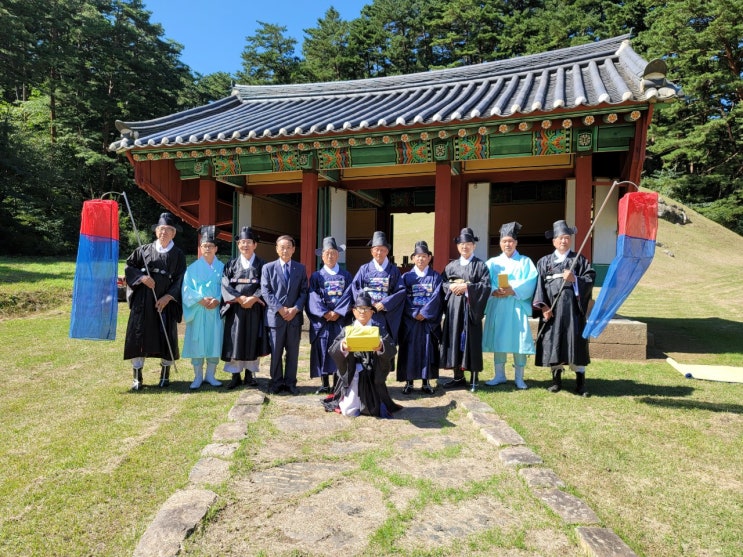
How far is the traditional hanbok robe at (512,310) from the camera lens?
17.8 ft

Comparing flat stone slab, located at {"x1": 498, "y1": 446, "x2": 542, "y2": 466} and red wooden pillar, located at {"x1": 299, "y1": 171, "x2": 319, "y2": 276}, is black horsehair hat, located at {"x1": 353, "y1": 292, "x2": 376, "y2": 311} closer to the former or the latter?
Answer: flat stone slab, located at {"x1": 498, "y1": 446, "x2": 542, "y2": 466}

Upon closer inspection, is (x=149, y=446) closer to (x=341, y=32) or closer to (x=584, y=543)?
(x=584, y=543)

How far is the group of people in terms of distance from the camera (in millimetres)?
5183

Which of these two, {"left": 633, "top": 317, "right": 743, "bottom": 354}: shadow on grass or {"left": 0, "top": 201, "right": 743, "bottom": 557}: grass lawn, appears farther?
{"left": 633, "top": 317, "right": 743, "bottom": 354}: shadow on grass

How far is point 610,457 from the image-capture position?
11.3ft

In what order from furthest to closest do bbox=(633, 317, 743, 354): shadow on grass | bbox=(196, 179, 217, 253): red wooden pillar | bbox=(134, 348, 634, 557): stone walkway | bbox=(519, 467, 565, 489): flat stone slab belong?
bbox=(196, 179, 217, 253): red wooden pillar < bbox=(633, 317, 743, 354): shadow on grass < bbox=(519, 467, 565, 489): flat stone slab < bbox=(134, 348, 634, 557): stone walkway

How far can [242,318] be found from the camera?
527 cm

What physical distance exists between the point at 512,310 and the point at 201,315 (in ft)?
11.6

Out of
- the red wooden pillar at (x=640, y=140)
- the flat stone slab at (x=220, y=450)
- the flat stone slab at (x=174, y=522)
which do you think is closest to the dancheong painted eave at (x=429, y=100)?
the red wooden pillar at (x=640, y=140)

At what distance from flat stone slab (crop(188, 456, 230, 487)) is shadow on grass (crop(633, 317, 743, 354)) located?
6933 mm

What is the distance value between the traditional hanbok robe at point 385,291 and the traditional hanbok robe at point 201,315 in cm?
160

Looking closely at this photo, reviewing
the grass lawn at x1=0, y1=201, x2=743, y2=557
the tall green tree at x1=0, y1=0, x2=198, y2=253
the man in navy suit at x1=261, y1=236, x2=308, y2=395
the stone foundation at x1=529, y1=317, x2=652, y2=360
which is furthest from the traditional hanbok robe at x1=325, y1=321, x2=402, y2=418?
the tall green tree at x1=0, y1=0, x2=198, y2=253

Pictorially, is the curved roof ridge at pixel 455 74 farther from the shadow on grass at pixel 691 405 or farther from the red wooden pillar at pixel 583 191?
the shadow on grass at pixel 691 405

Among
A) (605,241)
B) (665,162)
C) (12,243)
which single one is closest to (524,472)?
(605,241)
